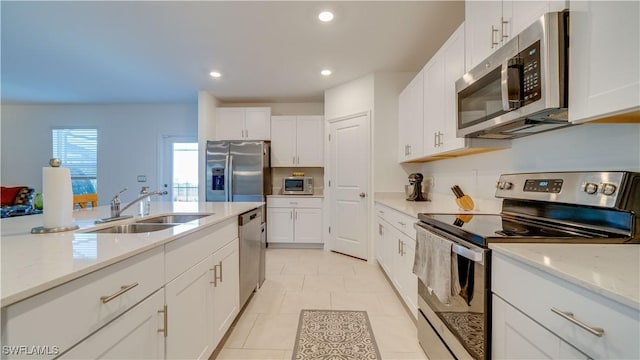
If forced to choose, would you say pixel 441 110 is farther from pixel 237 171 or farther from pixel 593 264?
pixel 237 171

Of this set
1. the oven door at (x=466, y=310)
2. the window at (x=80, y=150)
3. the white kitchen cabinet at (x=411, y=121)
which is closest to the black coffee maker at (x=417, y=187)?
the white kitchen cabinet at (x=411, y=121)

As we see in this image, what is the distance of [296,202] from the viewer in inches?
174

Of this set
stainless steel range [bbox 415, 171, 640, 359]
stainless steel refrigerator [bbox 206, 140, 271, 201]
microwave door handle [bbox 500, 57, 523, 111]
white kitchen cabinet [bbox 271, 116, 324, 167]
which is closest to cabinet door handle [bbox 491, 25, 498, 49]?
microwave door handle [bbox 500, 57, 523, 111]

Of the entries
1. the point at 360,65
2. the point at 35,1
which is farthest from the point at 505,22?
the point at 35,1

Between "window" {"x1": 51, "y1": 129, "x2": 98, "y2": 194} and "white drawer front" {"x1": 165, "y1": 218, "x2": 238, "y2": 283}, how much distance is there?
5.25 metres

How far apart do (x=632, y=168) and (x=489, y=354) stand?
949mm

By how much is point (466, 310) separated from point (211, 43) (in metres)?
3.24

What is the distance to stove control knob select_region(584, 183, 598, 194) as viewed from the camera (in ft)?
3.62

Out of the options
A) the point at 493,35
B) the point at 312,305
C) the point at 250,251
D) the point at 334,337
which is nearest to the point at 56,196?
the point at 250,251

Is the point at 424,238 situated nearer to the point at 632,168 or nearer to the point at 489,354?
the point at 489,354

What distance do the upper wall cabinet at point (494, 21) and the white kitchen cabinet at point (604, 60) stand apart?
0.65 feet

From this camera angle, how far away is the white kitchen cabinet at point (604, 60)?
815 millimetres

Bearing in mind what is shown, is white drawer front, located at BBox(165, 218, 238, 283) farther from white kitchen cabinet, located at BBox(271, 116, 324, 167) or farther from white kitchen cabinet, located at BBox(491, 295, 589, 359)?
white kitchen cabinet, located at BBox(271, 116, 324, 167)

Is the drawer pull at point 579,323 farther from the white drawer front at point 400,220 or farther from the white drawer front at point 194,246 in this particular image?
the white drawer front at point 194,246
